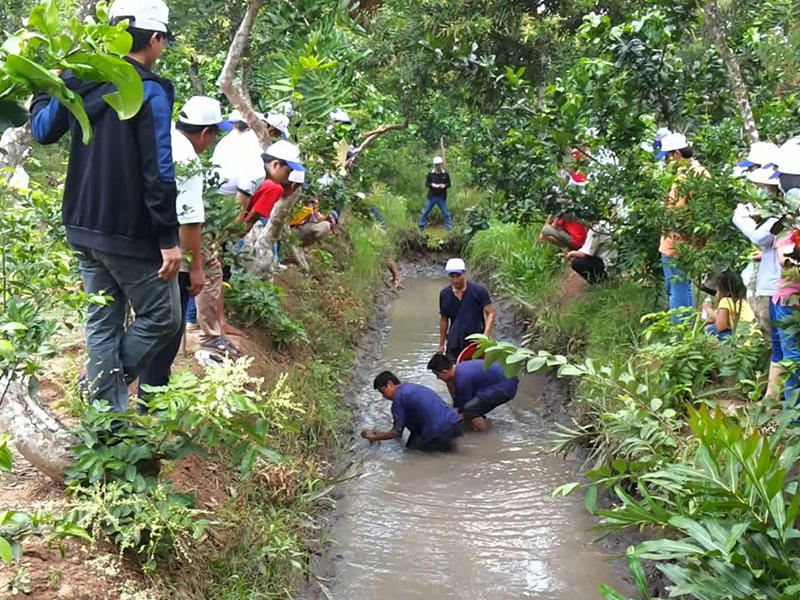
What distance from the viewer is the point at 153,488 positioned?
2990mm

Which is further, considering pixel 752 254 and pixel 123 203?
pixel 752 254

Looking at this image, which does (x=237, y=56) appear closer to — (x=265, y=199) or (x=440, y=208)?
(x=265, y=199)

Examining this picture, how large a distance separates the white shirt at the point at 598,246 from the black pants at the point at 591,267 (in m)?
0.04

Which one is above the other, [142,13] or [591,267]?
[142,13]

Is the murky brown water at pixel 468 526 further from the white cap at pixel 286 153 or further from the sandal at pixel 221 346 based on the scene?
the white cap at pixel 286 153

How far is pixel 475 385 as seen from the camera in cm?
659

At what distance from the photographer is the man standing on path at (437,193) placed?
14352 mm

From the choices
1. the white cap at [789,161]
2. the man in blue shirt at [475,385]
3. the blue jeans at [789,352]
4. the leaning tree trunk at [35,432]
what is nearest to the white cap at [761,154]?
the white cap at [789,161]

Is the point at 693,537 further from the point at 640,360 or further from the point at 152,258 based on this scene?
the point at 640,360

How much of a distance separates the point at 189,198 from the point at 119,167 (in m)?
0.91

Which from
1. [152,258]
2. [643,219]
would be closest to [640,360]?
[643,219]

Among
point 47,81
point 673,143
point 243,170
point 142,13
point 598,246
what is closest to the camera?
point 47,81

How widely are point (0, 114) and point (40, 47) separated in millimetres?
143

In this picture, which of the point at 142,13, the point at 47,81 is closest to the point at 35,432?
the point at 142,13
